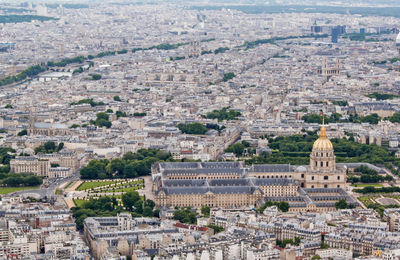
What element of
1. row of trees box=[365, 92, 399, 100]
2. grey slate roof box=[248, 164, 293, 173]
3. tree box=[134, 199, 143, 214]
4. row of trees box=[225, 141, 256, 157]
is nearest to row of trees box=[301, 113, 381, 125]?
row of trees box=[365, 92, 399, 100]

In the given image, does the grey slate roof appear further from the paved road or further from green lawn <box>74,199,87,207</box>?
the paved road

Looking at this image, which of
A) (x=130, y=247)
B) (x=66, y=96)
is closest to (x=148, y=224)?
(x=130, y=247)

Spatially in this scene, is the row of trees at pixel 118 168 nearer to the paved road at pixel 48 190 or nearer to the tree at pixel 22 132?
the paved road at pixel 48 190

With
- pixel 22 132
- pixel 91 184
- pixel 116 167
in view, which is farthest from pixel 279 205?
pixel 22 132

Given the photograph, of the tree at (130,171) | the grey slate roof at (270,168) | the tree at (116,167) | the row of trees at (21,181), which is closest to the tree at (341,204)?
the grey slate roof at (270,168)

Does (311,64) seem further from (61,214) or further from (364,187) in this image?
(61,214)
